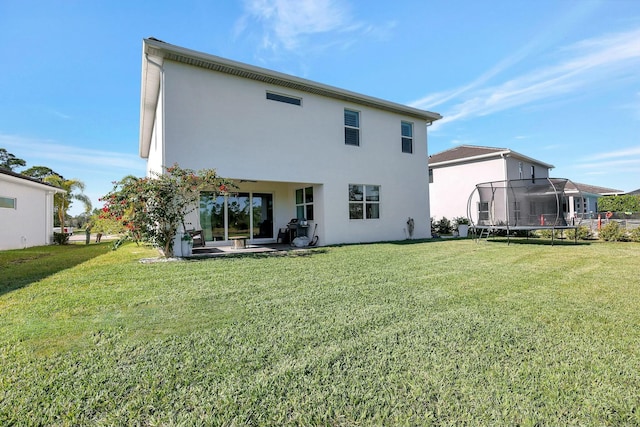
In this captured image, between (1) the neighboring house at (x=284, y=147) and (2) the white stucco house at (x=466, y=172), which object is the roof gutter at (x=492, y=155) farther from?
(1) the neighboring house at (x=284, y=147)

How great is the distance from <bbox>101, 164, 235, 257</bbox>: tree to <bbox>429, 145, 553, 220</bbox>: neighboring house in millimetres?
16488

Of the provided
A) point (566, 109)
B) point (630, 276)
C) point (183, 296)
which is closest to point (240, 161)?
point (183, 296)

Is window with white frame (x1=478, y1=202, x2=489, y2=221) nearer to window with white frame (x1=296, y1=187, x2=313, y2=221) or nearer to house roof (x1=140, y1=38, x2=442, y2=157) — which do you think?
house roof (x1=140, y1=38, x2=442, y2=157)

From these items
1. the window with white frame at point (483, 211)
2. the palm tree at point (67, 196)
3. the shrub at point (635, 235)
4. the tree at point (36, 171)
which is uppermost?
the tree at point (36, 171)

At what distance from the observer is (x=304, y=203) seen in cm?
1197

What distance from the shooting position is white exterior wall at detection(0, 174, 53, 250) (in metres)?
12.0

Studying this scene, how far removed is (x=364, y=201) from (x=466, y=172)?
11311 millimetres

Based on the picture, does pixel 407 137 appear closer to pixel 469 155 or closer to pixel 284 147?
pixel 284 147

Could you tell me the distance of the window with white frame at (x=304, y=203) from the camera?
11617mm

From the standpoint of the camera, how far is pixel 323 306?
12.6 ft

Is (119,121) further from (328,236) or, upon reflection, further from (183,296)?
(183,296)

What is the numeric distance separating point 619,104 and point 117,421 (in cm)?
1927

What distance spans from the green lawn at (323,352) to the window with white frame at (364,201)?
679cm

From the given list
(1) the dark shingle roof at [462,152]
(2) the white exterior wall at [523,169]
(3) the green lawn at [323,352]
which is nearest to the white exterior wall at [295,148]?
(3) the green lawn at [323,352]
